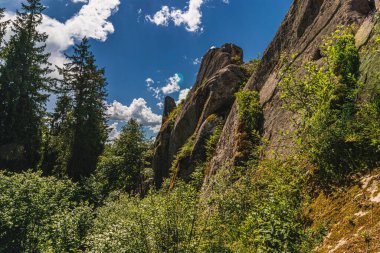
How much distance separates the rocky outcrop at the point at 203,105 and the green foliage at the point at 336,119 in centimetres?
1241

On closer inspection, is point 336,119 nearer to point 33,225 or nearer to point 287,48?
point 287,48

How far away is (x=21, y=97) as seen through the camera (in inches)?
1369

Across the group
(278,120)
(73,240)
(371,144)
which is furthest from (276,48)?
(73,240)

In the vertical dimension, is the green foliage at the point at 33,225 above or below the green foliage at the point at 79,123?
below

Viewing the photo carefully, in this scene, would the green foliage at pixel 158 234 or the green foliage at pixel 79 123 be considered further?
the green foliage at pixel 79 123

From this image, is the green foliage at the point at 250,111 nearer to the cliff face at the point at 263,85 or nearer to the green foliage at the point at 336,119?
the cliff face at the point at 263,85

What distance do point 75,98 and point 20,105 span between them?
6241mm

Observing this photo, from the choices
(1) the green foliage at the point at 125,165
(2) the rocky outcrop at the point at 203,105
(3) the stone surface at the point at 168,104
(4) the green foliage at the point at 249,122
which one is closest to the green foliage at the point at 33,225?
(4) the green foliage at the point at 249,122

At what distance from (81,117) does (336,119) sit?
114ft

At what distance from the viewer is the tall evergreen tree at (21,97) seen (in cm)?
3319

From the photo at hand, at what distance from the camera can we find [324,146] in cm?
632

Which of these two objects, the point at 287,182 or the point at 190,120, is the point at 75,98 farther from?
the point at 287,182

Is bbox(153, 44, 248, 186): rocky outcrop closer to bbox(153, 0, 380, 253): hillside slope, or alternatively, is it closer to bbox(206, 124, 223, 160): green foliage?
bbox(153, 0, 380, 253): hillside slope

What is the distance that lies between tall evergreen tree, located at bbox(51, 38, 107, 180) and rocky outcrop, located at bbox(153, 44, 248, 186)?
1074cm
